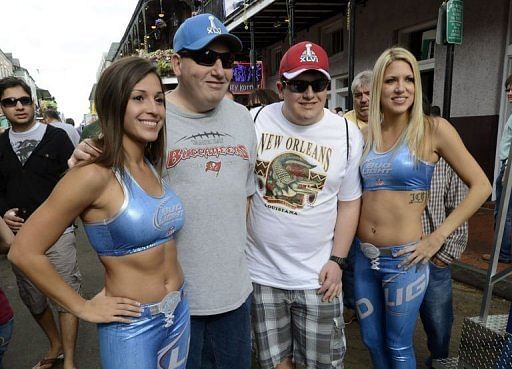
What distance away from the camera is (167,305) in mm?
1501

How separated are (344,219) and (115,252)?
3.94 ft

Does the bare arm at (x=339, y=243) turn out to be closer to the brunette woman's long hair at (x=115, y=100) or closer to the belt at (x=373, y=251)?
the belt at (x=373, y=251)

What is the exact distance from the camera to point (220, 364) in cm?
194

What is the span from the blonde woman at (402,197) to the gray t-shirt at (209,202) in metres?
0.75

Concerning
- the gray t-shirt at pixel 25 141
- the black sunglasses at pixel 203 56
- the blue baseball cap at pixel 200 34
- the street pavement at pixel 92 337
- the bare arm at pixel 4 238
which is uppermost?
the blue baseball cap at pixel 200 34

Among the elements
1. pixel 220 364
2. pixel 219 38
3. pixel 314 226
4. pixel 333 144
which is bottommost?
pixel 220 364

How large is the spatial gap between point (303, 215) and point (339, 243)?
0.88 feet

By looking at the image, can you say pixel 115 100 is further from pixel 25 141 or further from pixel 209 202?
pixel 25 141

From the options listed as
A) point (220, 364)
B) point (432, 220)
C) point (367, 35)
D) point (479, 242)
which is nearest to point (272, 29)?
point (367, 35)

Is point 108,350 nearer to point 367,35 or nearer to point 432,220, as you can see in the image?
point 432,220

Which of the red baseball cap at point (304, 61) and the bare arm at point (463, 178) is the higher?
the red baseball cap at point (304, 61)

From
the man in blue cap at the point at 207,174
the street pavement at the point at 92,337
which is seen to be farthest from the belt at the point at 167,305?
the street pavement at the point at 92,337

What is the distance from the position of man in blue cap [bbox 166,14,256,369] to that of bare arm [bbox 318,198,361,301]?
462 millimetres

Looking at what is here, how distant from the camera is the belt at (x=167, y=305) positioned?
4.81 feet
